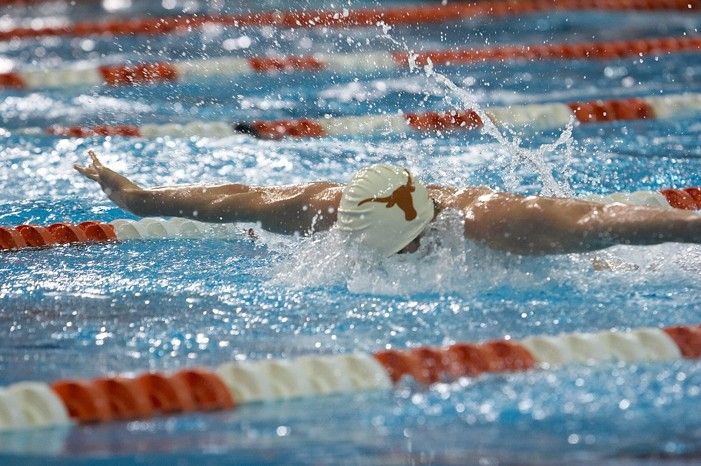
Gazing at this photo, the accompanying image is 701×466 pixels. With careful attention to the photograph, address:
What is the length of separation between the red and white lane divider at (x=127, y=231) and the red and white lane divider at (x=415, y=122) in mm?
1469

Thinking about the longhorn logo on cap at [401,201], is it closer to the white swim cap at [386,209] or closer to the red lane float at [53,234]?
the white swim cap at [386,209]

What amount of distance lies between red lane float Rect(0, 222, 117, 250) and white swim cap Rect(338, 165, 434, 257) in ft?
3.81

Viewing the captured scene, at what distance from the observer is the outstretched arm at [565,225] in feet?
9.80

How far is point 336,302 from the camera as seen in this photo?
11.5ft

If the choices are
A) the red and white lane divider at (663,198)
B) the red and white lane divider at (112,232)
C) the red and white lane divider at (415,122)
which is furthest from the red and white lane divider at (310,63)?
the red and white lane divider at (663,198)

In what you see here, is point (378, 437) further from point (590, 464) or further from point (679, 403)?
point (679, 403)

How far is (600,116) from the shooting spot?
20.5 ft

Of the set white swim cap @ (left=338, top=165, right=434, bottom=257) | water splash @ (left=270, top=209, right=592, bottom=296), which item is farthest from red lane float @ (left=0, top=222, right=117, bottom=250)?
white swim cap @ (left=338, top=165, right=434, bottom=257)

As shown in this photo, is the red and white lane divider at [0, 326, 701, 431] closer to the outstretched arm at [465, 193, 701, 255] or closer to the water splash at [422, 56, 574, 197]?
the outstretched arm at [465, 193, 701, 255]

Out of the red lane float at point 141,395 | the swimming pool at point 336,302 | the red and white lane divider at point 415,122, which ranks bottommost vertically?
the red lane float at point 141,395

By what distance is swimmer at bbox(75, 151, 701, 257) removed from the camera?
308cm

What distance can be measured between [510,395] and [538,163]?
5.99 ft

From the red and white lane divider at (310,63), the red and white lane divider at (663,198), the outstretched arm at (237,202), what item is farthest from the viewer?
the red and white lane divider at (310,63)

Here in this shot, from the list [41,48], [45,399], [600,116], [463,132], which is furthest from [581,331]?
[41,48]
